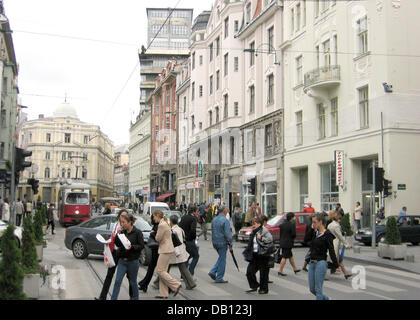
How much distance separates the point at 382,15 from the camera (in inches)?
918

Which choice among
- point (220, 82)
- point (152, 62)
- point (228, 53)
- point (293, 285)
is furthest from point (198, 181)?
point (152, 62)

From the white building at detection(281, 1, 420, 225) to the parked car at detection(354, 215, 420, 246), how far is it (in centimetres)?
143

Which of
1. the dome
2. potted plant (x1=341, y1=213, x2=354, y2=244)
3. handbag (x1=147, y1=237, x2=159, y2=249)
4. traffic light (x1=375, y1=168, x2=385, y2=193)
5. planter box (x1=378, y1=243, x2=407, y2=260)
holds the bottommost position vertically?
planter box (x1=378, y1=243, x2=407, y2=260)

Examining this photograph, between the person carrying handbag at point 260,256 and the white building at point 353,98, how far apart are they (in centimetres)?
1095

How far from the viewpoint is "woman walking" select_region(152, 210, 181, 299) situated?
1001cm

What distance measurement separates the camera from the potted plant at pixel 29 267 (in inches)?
371

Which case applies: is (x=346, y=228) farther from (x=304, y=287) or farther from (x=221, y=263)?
(x=221, y=263)

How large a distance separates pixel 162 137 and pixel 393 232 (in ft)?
176

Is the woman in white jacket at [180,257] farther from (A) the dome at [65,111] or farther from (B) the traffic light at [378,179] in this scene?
(A) the dome at [65,111]

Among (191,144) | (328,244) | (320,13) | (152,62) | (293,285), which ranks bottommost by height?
(293,285)

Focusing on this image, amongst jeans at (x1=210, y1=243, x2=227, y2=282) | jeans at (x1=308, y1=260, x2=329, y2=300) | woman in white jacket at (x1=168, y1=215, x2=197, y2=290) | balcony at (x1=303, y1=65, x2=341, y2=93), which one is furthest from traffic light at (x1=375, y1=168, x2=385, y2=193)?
jeans at (x1=308, y1=260, x2=329, y2=300)

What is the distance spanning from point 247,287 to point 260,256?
1.23 m

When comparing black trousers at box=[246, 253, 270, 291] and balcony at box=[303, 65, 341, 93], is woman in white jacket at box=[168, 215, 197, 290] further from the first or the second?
balcony at box=[303, 65, 341, 93]
